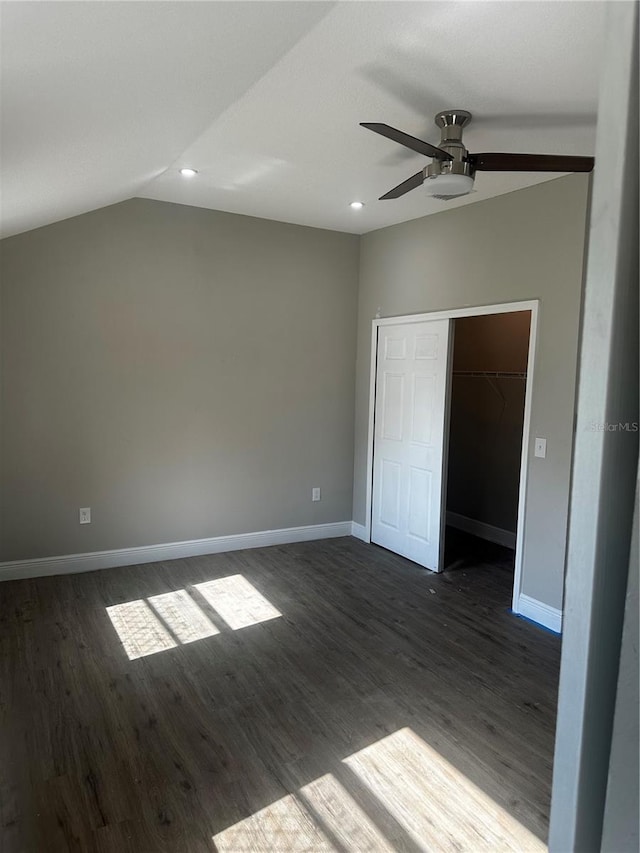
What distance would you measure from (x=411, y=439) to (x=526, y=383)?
99 centimetres

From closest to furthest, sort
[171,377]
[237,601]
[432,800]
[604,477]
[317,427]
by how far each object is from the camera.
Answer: [604,477] < [432,800] < [237,601] < [171,377] < [317,427]

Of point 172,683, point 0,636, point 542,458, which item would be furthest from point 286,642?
point 542,458

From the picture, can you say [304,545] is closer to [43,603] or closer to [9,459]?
[43,603]

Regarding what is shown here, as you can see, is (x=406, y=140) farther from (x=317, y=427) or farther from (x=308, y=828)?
(x=317, y=427)

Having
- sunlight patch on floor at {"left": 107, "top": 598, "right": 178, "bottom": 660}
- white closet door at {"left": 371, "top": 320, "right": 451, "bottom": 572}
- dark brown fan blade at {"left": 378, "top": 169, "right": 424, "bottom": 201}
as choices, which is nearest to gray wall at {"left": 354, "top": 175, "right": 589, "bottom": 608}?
white closet door at {"left": 371, "top": 320, "right": 451, "bottom": 572}

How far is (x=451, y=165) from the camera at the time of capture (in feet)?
7.69

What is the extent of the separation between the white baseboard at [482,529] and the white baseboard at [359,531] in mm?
1102

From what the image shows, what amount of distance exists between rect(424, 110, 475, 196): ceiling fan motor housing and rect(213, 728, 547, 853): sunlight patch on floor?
2412 millimetres

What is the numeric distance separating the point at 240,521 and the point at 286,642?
5.42ft

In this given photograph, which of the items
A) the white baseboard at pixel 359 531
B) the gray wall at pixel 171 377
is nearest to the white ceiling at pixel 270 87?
the gray wall at pixel 171 377

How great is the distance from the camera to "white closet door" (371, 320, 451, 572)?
4207 mm

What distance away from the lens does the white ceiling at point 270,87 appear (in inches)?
58.1

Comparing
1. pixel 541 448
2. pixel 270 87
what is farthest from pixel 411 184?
pixel 541 448

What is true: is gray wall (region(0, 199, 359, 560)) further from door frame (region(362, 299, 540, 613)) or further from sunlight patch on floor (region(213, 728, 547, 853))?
sunlight patch on floor (region(213, 728, 547, 853))
